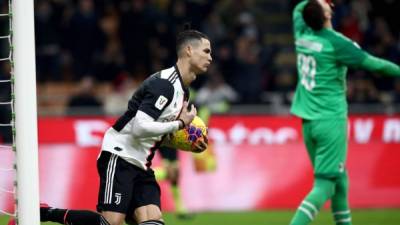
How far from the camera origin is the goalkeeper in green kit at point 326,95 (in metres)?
8.23

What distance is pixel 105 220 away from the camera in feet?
23.0

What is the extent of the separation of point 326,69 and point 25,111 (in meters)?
3.03

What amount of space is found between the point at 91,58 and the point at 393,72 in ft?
28.7

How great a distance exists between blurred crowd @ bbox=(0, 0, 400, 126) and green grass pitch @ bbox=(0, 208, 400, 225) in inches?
122

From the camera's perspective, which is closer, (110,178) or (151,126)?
(151,126)

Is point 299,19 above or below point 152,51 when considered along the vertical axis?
above

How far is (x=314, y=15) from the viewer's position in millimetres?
8328

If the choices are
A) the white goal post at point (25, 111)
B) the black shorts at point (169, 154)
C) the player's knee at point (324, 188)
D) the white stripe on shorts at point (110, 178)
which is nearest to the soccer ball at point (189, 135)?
the white stripe on shorts at point (110, 178)

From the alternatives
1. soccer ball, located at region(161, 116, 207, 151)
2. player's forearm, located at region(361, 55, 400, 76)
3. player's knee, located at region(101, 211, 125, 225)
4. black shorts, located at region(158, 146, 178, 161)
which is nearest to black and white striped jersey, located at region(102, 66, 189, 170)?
soccer ball, located at region(161, 116, 207, 151)

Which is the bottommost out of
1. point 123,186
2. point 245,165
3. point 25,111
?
point 245,165

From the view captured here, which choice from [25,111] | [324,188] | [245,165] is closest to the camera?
[25,111]

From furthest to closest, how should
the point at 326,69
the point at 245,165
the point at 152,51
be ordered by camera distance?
the point at 152,51 < the point at 245,165 < the point at 326,69

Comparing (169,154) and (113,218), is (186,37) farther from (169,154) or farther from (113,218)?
(169,154)

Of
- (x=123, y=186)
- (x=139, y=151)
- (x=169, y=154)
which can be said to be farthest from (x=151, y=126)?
(x=169, y=154)
